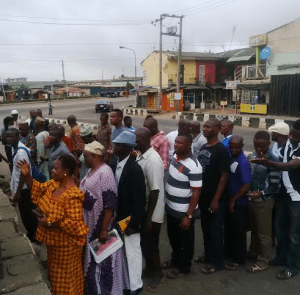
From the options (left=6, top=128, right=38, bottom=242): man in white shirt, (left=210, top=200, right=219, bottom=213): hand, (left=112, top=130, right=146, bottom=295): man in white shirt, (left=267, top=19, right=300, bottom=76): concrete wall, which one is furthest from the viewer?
(left=267, top=19, right=300, bottom=76): concrete wall

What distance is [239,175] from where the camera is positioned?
3770mm

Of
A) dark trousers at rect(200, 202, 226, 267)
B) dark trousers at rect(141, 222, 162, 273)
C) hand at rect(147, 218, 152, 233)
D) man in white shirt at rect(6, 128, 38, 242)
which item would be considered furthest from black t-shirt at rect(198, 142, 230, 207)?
man in white shirt at rect(6, 128, 38, 242)

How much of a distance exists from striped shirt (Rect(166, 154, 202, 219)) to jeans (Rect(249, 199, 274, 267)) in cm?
90

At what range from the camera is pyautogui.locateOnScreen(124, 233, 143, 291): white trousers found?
317 centimetres

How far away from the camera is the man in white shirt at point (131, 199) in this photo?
3074 mm

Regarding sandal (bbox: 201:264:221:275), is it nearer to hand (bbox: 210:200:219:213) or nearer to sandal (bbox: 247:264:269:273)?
sandal (bbox: 247:264:269:273)

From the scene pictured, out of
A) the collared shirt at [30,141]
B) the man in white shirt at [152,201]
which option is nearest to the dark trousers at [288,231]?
the man in white shirt at [152,201]

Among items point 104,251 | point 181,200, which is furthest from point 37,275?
point 181,200

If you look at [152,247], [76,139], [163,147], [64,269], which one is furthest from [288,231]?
[76,139]

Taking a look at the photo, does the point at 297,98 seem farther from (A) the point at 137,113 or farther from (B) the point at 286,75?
(A) the point at 137,113

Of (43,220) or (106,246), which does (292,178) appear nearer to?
(106,246)

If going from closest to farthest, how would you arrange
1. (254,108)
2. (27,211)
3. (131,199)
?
(131,199) < (27,211) < (254,108)

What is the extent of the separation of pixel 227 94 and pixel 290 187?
35.2 metres

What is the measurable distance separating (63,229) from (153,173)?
3.40 ft
